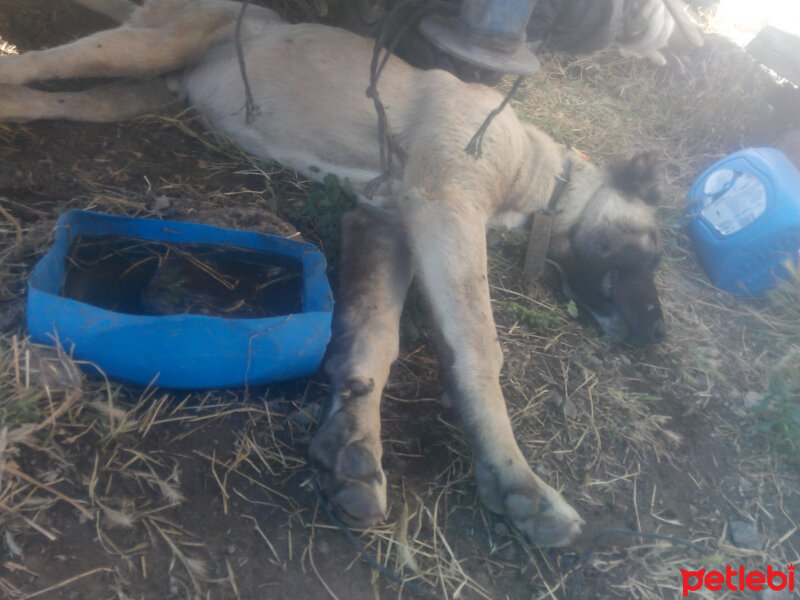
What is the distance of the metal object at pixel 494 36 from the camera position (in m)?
2.54

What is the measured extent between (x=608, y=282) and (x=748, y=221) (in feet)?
4.22

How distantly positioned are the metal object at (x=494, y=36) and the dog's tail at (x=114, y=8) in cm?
226

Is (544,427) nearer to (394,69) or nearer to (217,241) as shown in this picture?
(217,241)

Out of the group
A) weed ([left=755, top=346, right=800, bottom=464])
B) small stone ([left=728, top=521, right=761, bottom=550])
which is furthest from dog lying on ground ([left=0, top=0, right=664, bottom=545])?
small stone ([left=728, top=521, right=761, bottom=550])

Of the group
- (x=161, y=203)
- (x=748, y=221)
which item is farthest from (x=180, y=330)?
(x=748, y=221)

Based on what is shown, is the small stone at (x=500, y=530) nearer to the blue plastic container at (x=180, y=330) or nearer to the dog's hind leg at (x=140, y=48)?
the blue plastic container at (x=180, y=330)

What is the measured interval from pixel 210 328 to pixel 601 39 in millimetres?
3008

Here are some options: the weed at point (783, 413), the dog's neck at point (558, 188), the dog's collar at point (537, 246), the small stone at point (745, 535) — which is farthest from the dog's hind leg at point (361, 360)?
the weed at point (783, 413)

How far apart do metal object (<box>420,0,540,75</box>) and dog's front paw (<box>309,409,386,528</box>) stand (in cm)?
178

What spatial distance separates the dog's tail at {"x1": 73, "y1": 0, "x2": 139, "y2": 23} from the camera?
3535mm

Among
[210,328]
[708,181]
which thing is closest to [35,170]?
[210,328]

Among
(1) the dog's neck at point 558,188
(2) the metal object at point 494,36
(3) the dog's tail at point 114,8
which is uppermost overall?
(2) the metal object at point 494,36

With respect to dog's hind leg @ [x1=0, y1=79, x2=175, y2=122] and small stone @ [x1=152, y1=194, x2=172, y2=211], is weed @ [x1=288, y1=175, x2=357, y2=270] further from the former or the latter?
dog's hind leg @ [x1=0, y1=79, x2=175, y2=122]

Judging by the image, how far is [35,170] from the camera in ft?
8.30
